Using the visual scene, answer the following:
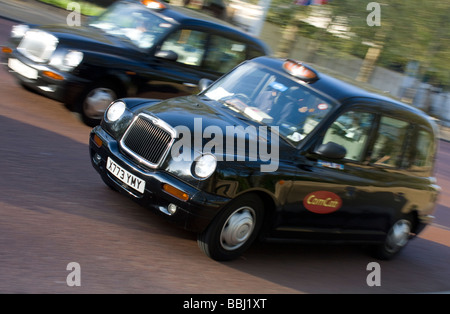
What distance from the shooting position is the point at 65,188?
6.39 metres

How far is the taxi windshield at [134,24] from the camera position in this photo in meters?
9.41

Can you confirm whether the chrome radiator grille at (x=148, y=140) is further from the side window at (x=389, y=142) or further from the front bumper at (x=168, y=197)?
the side window at (x=389, y=142)

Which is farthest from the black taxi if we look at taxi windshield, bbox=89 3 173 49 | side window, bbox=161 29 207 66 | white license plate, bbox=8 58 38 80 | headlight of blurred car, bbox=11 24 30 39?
headlight of blurred car, bbox=11 24 30 39

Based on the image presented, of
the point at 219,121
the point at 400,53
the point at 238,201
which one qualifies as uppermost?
the point at 219,121

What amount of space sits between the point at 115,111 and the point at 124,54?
302 centimetres

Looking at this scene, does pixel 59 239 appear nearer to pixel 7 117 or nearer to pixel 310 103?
pixel 310 103

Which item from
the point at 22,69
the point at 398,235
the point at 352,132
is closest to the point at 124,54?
the point at 22,69

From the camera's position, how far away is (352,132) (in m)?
6.32

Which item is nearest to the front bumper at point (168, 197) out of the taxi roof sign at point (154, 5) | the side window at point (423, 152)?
the side window at point (423, 152)

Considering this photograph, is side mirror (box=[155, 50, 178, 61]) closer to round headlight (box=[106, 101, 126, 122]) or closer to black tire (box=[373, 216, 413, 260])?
round headlight (box=[106, 101, 126, 122])

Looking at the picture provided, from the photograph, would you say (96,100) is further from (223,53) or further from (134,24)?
(223,53)
